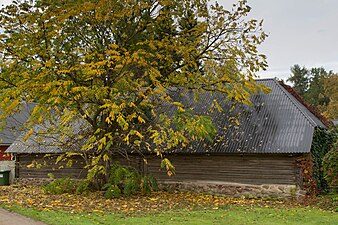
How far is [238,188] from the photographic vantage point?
711 inches

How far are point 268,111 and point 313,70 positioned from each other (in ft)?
186

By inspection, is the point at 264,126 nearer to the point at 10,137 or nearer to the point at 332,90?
the point at 10,137

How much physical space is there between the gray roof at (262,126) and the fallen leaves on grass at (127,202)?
7.69 feet

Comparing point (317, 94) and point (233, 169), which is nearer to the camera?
point (233, 169)

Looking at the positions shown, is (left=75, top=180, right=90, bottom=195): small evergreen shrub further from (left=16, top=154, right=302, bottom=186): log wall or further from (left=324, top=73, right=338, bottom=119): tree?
(left=324, top=73, right=338, bottom=119): tree

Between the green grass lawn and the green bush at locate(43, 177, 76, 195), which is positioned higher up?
the green grass lawn

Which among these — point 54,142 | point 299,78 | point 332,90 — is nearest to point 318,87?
point 299,78

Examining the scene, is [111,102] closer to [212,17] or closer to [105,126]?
[105,126]

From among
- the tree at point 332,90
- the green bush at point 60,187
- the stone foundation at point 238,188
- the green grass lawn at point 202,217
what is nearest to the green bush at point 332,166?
the stone foundation at point 238,188

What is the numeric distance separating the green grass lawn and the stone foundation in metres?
3.12

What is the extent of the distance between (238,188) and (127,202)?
18.5 ft

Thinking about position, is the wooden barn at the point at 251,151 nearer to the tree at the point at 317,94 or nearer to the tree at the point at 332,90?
the tree at the point at 332,90

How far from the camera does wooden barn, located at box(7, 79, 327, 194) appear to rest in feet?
56.1

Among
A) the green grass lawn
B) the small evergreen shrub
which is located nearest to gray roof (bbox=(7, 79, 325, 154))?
the small evergreen shrub
